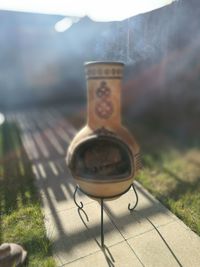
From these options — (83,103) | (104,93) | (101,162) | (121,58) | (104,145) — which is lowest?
(83,103)

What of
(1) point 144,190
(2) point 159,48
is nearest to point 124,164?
(1) point 144,190

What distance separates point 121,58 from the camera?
135 inches

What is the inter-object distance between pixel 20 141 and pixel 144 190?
11.5ft

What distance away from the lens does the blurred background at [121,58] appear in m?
3.41

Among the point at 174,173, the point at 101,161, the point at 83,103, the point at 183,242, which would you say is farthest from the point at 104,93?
the point at 83,103

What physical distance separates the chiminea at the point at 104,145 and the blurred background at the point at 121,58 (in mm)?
1481

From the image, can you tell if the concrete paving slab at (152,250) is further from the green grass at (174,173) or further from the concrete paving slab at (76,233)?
the green grass at (174,173)

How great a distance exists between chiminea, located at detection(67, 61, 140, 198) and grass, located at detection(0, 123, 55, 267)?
2.57 ft

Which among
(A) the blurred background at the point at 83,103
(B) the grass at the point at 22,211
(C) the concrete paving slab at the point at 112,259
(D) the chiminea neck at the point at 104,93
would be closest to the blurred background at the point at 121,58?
(A) the blurred background at the point at 83,103

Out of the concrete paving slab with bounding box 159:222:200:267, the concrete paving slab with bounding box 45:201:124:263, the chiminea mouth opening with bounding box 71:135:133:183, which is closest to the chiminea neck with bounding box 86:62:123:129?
the chiminea mouth opening with bounding box 71:135:133:183

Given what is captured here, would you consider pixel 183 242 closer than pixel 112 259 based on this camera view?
No

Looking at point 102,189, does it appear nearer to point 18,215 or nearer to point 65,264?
point 65,264

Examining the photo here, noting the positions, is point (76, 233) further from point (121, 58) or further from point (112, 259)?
point (121, 58)

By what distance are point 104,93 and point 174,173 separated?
7.76 feet
